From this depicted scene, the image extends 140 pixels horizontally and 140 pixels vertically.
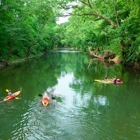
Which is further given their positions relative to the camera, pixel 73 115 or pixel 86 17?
pixel 86 17

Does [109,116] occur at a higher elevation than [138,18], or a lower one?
lower

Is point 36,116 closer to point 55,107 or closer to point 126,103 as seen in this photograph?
point 55,107

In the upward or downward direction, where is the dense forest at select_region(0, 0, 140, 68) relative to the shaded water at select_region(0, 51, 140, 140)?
A: upward

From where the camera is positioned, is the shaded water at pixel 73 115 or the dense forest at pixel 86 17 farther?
the dense forest at pixel 86 17

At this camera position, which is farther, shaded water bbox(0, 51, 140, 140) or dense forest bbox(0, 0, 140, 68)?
dense forest bbox(0, 0, 140, 68)

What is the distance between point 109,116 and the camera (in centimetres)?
1162

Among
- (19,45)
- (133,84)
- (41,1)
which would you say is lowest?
(133,84)

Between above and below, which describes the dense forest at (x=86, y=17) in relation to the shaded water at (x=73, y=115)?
above

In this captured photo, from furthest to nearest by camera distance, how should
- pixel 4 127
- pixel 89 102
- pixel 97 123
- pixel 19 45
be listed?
pixel 19 45 → pixel 89 102 → pixel 97 123 → pixel 4 127

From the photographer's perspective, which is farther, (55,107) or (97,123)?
(55,107)

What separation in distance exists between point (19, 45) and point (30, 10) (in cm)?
908

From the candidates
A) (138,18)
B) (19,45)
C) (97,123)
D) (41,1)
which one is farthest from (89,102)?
(19,45)

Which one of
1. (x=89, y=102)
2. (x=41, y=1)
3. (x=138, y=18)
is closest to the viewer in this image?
(x=89, y=102)

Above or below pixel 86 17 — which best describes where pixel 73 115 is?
below
